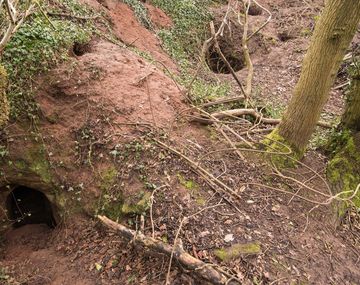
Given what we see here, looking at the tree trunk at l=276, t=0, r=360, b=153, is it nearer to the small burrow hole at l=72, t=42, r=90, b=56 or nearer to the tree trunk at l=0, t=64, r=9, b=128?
the small burrow hole at l=72, t=42, r=90, b=56

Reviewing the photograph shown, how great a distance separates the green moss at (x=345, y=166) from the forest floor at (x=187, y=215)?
19cm

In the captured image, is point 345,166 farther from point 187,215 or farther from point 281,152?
point 187,215

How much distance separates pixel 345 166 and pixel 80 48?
15.9 feet

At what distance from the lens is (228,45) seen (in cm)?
1116

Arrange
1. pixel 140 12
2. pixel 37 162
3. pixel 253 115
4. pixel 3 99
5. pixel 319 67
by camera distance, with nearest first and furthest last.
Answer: pixel 3 99 → pixel 319 67 → pixel 37 162 → pixel 253 115 → pixel 140 12

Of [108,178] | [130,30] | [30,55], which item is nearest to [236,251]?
[108,178]

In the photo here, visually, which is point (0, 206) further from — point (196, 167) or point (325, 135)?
point (325, 135)

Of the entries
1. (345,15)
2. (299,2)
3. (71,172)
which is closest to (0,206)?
(71,172)

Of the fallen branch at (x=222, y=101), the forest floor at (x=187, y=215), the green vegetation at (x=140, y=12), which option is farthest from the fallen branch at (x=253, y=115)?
the green vegetation at (x=140, y=12)

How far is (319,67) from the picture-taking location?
4.76 meters

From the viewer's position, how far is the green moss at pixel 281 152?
17.4ft

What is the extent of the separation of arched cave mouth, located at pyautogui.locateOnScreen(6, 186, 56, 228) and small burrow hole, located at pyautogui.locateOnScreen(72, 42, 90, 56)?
2489mm

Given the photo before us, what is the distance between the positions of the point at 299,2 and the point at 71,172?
1113cm

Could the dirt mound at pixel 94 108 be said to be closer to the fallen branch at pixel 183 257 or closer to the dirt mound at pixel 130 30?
the fallen branch at pixel 183 257
